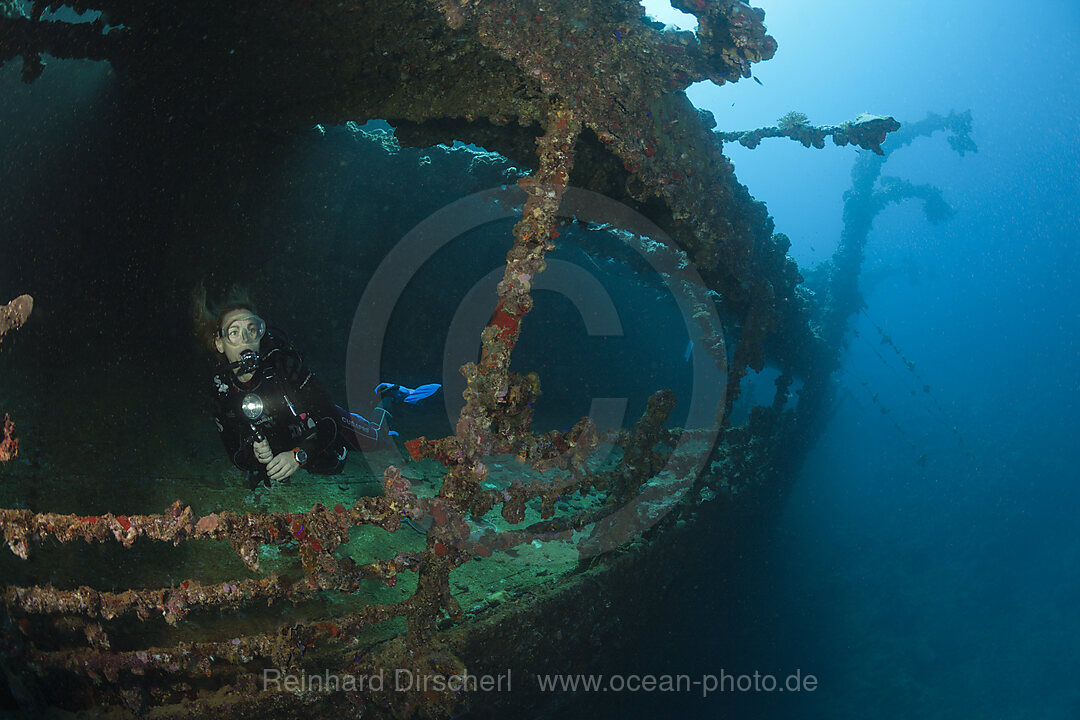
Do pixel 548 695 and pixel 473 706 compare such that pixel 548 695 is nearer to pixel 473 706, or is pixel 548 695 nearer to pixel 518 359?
pixel 473 706

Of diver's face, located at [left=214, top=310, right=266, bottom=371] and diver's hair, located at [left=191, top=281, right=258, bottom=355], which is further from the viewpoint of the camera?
diver's hair, located at [left=191, top=281, right=258, bottom=355]

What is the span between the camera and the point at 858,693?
32.9 ft

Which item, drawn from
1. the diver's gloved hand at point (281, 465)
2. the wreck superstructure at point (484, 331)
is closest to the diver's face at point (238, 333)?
the diver's gloved hand at point (281, 465)

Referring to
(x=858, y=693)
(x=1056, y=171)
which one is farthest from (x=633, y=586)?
(x=1056, y=171)

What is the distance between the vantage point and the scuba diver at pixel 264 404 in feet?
11.7

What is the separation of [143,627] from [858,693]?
12250mm

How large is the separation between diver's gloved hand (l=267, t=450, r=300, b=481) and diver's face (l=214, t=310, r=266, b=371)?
0.84 metres

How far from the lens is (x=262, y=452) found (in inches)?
140

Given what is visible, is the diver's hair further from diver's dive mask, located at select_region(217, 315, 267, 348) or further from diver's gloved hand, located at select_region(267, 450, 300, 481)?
diver's gloved hand, located at select_region(267, 450, 300, 481)

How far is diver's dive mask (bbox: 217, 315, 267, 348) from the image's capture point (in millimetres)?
3695

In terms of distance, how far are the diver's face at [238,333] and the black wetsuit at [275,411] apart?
0.31ft

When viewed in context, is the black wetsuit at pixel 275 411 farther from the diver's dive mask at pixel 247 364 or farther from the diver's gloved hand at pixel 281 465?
the diver's gloved hand at pixel 281 465

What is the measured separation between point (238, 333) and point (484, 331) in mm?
2450

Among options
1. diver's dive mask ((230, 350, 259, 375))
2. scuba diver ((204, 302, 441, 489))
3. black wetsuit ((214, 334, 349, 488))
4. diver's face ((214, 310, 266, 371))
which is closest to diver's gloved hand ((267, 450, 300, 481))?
scuba diver ((204, 302, 441, 489))
